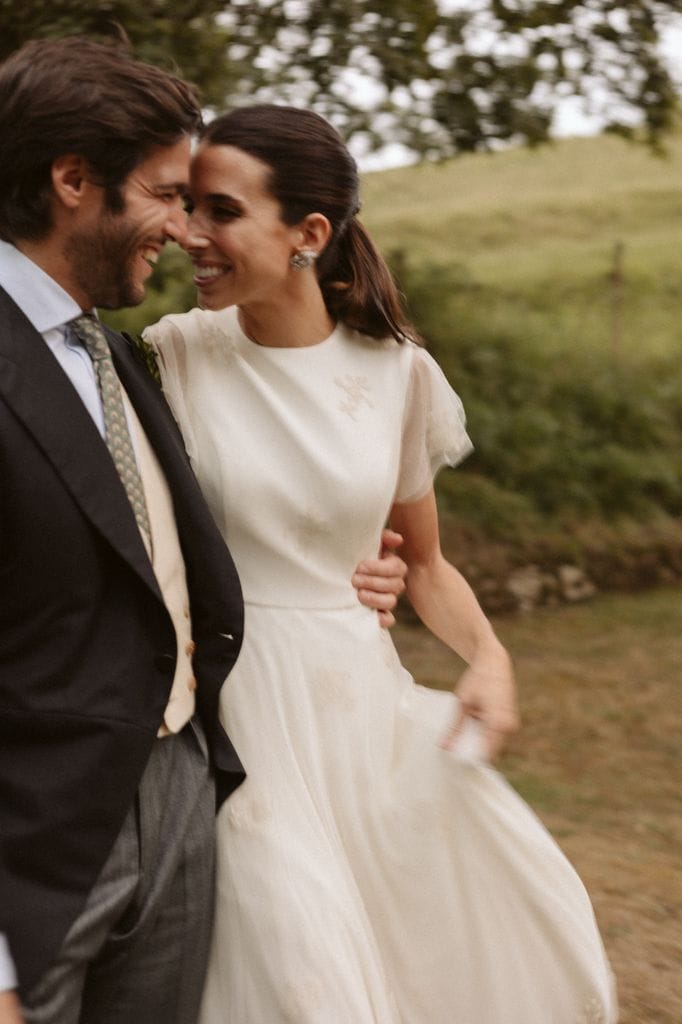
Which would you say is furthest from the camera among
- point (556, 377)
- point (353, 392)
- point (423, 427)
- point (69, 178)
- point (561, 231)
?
point (561, 231)

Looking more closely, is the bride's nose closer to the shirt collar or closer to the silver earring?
the silver earring

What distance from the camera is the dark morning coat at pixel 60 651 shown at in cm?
186

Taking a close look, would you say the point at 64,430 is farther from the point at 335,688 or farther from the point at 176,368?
the point at 335,688

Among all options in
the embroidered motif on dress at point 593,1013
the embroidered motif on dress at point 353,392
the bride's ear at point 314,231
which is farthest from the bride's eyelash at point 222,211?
the embroidered motif on dress at point 593,1013

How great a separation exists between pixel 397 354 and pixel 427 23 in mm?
3347

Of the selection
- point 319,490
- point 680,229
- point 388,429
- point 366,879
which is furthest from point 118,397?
point 680,229

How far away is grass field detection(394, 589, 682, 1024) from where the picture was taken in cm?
450

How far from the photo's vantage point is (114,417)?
2008 millimetres

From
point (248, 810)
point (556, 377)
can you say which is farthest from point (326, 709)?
point (556, 377)

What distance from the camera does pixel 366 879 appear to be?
2.32 metres

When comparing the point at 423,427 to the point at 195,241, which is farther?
the point at 423,427

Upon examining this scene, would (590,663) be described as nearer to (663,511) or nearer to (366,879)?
(663,511)

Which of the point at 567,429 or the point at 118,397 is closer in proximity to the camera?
the point at 118,397

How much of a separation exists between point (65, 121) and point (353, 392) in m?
0.75
